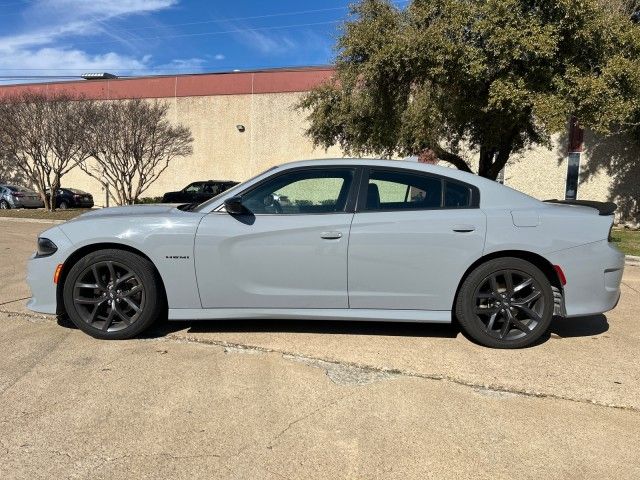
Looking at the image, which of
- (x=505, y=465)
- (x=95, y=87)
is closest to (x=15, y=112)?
(x=95, y=87)

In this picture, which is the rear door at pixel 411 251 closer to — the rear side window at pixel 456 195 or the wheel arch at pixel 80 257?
the rear side window at pixel 456 195

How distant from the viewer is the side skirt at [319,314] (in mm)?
4250

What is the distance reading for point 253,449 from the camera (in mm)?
2756

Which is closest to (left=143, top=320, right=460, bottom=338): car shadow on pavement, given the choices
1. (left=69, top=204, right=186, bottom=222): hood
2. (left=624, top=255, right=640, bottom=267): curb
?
(left=69, top=204, right=186, bottom=222): hood

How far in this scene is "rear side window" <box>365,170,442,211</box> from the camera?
4304 millimetres

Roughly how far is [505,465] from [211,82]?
3037cm

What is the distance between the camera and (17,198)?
27.3 metres

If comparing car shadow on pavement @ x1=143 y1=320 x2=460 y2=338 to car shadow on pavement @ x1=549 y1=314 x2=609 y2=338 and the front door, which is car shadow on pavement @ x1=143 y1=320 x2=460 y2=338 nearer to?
the front door

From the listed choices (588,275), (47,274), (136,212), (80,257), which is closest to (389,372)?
(588,275)

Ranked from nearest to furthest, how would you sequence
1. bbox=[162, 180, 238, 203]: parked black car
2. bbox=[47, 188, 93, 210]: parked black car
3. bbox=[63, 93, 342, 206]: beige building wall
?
bbox=[162, 180, 238, 203]: parked black car → bbox=[47, 188, 93, 210]: parked black car → bbox=[63, 93, 342, 206]: beige building wall

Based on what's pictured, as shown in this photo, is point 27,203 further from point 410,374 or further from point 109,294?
point 410,374

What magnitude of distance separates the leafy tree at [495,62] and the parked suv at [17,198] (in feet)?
71.6

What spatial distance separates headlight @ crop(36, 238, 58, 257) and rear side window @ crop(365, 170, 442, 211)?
2633mm

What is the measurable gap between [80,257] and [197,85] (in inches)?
1102
